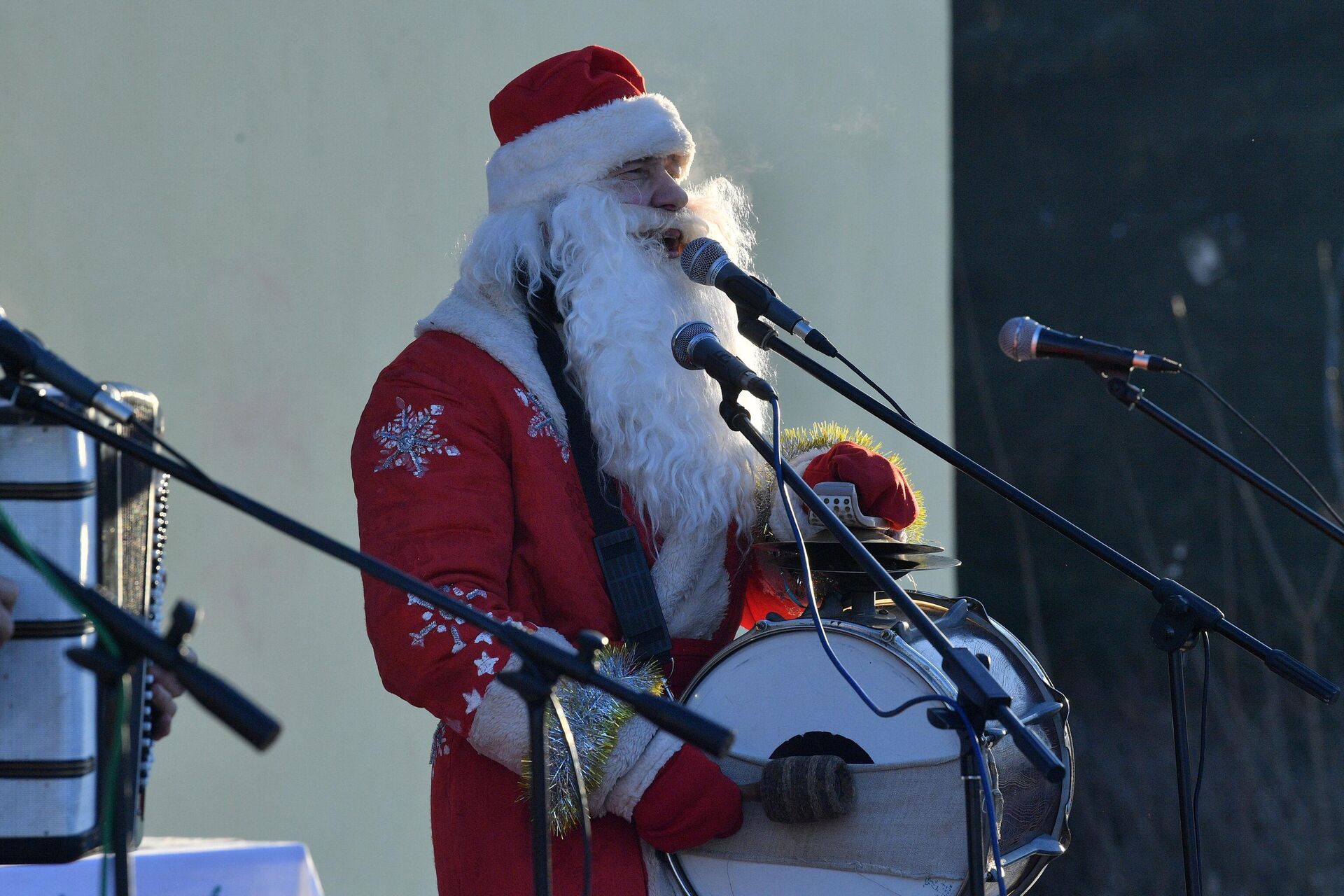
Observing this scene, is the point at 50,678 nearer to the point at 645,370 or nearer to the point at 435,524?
the point at 435,524

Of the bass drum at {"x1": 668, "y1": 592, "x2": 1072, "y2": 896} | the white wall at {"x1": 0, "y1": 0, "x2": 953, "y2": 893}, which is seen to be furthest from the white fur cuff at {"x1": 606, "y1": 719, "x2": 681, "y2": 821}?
the white wall at {"x1": 0, "y1": 0, "x2": 953, "y2": 893}

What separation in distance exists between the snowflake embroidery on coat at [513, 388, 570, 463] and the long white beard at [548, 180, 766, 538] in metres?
0.08

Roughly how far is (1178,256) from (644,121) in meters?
3.69

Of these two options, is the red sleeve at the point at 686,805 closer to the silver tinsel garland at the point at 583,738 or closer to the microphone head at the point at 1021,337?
the silver tinsel garland at the point at 583,738

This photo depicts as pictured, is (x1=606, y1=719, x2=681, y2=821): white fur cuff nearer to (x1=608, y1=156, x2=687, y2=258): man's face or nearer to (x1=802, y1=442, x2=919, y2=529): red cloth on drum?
(x1=802, y1=442, x2=919, y2=529): red cloth on drum

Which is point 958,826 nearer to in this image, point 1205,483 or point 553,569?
point 553,569

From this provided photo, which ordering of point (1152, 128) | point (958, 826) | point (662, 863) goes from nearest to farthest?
point (958, 826), point (662, 863), point (1152, 128)

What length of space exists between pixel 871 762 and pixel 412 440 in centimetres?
90

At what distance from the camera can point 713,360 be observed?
180 cm

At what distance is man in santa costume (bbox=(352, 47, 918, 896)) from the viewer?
6.79ft

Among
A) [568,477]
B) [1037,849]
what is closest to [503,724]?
[568,477]

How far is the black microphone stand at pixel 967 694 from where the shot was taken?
1.60 meters

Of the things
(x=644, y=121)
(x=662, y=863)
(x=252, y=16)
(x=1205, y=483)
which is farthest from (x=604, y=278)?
(x=1205, y=483)

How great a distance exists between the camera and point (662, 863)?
2.16 meters
